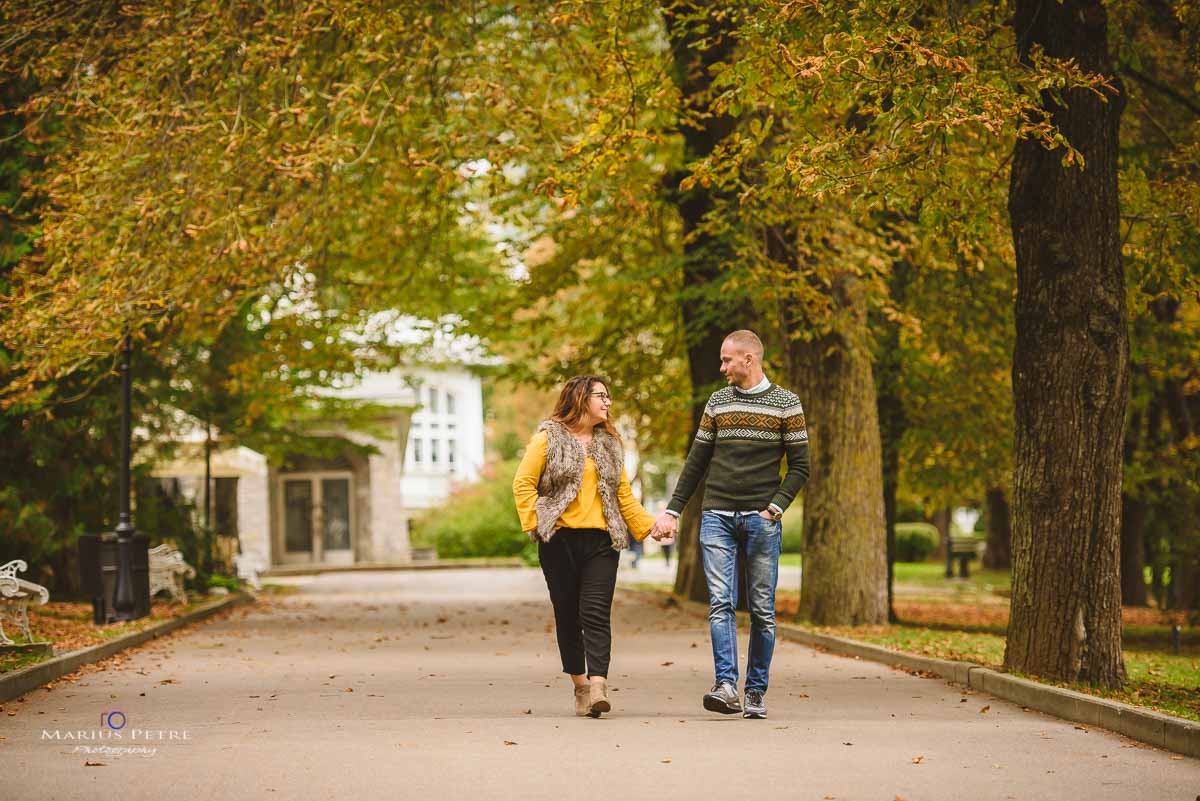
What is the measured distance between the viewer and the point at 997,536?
4322cm

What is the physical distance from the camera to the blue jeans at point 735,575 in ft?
30.1

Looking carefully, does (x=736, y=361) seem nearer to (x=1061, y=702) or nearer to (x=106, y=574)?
(x=1061, y=702)

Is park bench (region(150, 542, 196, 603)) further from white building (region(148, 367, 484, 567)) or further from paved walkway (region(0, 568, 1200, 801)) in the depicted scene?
white building (region(148, 367, 484, 567))

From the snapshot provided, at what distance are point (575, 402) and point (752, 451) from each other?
1100 mm

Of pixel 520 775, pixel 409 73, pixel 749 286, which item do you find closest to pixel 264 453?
pixel 409 73

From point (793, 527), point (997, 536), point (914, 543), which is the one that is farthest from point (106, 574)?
point (914, 543)

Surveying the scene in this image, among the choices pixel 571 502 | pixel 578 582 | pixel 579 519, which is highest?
pixel 571 502

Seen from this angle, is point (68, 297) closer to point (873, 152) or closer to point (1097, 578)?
point (873, 152)

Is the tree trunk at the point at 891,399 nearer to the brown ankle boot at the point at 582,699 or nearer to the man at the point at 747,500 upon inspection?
the man at the point at 747,500

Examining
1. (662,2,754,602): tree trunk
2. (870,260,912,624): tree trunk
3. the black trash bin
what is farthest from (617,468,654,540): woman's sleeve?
(870,260,912,624): tree trunk

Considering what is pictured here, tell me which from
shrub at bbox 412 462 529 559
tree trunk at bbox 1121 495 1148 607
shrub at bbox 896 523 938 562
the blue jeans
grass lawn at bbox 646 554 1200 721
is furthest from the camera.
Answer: shrub at bbox 896 523 938 562

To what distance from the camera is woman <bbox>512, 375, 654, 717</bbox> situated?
9.23 m

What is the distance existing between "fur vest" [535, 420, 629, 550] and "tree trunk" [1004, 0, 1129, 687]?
3316mm

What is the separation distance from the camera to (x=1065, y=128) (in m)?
11.0
